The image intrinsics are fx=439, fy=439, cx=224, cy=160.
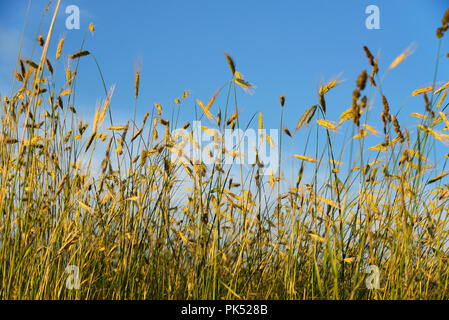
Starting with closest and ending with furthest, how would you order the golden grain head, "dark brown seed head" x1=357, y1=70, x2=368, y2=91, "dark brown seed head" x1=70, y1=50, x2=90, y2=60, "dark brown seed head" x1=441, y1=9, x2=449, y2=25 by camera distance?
"dark brown seed head" x1=357, y1=70, x2=368, y2=91 → "dark brown seed head" x1=441, y1=9, x2=449, y2=25 → the golden grain head → "dark brown seed head" x1=70, y1=50, x2=90, y2=60

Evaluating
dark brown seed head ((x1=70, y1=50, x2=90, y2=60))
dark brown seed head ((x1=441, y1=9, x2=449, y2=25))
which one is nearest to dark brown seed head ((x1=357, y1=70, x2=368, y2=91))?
dark brown seed head ((x1=441, y1=9, x2=449, y2=25))

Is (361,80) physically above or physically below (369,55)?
below

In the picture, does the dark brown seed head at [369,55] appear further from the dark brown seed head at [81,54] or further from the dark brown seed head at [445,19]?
the dark brown seed head at [81,54]

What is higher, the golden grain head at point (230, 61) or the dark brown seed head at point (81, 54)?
the dark brown seed head at point (81, 54)

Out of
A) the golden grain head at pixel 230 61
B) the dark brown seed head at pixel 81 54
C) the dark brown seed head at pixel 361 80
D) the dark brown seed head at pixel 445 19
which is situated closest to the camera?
the dark brown seed head at pixel 361 80

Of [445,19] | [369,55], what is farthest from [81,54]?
[445,19]

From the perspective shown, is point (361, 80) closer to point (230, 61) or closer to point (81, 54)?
point (230, 61)

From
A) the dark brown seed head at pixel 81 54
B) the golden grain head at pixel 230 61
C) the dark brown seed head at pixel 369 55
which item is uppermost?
the dark brown seed head at pixel 81 54

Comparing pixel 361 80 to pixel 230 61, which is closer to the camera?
pixel 361 80

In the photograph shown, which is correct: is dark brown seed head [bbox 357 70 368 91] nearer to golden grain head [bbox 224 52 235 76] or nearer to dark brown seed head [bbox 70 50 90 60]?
golden grain head [bbox 224 52 235 76]

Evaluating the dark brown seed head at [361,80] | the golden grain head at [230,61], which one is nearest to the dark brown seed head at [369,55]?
the dark brown seed head at [361,80]

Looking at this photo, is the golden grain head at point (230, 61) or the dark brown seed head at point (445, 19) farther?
the golden grain head at point (230, 61)

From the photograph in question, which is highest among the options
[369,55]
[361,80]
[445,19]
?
[445,19]
